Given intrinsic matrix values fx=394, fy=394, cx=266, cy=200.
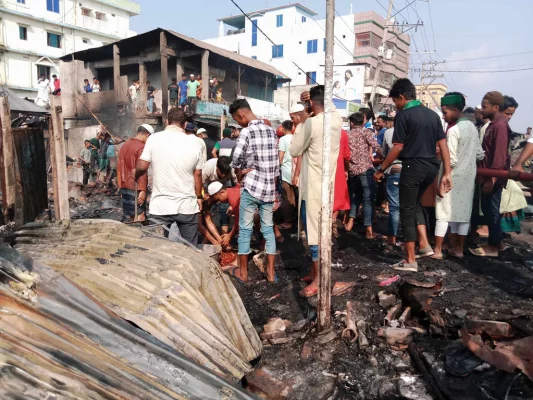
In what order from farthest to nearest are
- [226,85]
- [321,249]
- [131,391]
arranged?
[226,85] → [321,249] → [131,391]

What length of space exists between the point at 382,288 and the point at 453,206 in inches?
57.6

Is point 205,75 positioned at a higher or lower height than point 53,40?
lower

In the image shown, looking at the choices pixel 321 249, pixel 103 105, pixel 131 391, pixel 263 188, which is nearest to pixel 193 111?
pixel 103 105

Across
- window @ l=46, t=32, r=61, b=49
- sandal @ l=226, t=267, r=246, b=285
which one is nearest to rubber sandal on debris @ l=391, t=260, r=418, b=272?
sandal @ l=226, t=267, r=246, b=285

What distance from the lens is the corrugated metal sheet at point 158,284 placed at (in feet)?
7.61

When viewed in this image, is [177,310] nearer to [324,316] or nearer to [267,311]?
[324,316]

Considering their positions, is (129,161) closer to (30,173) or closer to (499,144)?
(30,173)

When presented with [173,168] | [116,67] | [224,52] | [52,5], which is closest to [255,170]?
[173,168]

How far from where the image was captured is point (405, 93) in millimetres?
4242

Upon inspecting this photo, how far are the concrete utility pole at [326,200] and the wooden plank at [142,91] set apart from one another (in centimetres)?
1740

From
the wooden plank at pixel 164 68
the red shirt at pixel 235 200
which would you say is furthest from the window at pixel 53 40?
the red shirt at pixel 235 200

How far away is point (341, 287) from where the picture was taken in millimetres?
4031

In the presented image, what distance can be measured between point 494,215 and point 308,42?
134 ft

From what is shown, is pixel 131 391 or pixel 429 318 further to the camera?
pixel 429 318
